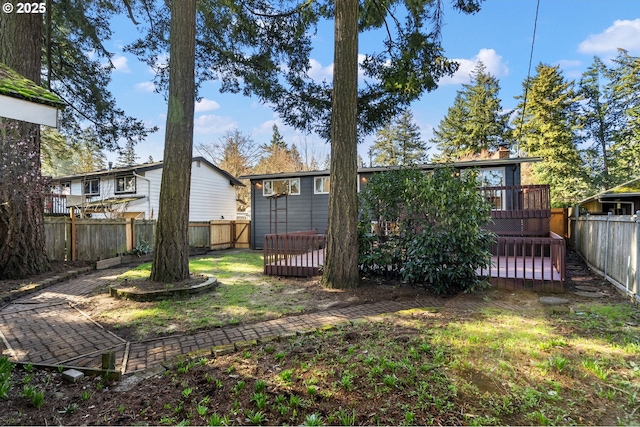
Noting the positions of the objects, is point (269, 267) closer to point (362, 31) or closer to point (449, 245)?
point (449, 245)

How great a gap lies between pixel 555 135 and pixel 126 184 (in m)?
29.5

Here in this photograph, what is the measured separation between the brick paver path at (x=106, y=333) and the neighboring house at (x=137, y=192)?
40.0ft

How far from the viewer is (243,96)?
9938 millimetres

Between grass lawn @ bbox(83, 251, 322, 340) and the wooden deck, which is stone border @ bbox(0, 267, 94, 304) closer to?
grass lawn @ bbox(83, 251, 322, 340)

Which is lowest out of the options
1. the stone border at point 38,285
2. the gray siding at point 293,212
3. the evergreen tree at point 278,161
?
the stone border at point 38,285

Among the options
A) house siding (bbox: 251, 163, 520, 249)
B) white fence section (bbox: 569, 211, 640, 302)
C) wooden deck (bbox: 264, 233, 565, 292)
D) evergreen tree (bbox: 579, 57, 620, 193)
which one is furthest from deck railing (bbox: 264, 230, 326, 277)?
evergreen tree (bbox: 579, 57, 620, 193)

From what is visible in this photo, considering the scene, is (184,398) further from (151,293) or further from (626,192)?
(626,192)

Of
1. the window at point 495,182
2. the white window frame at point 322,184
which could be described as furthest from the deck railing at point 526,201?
the white window frame at point 322,184

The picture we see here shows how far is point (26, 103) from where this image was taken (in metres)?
3.04

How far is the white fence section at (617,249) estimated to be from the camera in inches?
208

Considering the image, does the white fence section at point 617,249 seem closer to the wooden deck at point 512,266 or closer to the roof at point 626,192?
the wooden deck at point 512,266

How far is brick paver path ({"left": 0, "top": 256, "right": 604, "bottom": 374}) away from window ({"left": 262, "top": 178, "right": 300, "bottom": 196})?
11008 mm

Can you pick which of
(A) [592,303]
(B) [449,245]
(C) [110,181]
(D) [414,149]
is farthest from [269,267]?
(D) [414,149]

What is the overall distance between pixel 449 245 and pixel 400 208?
126 cm
